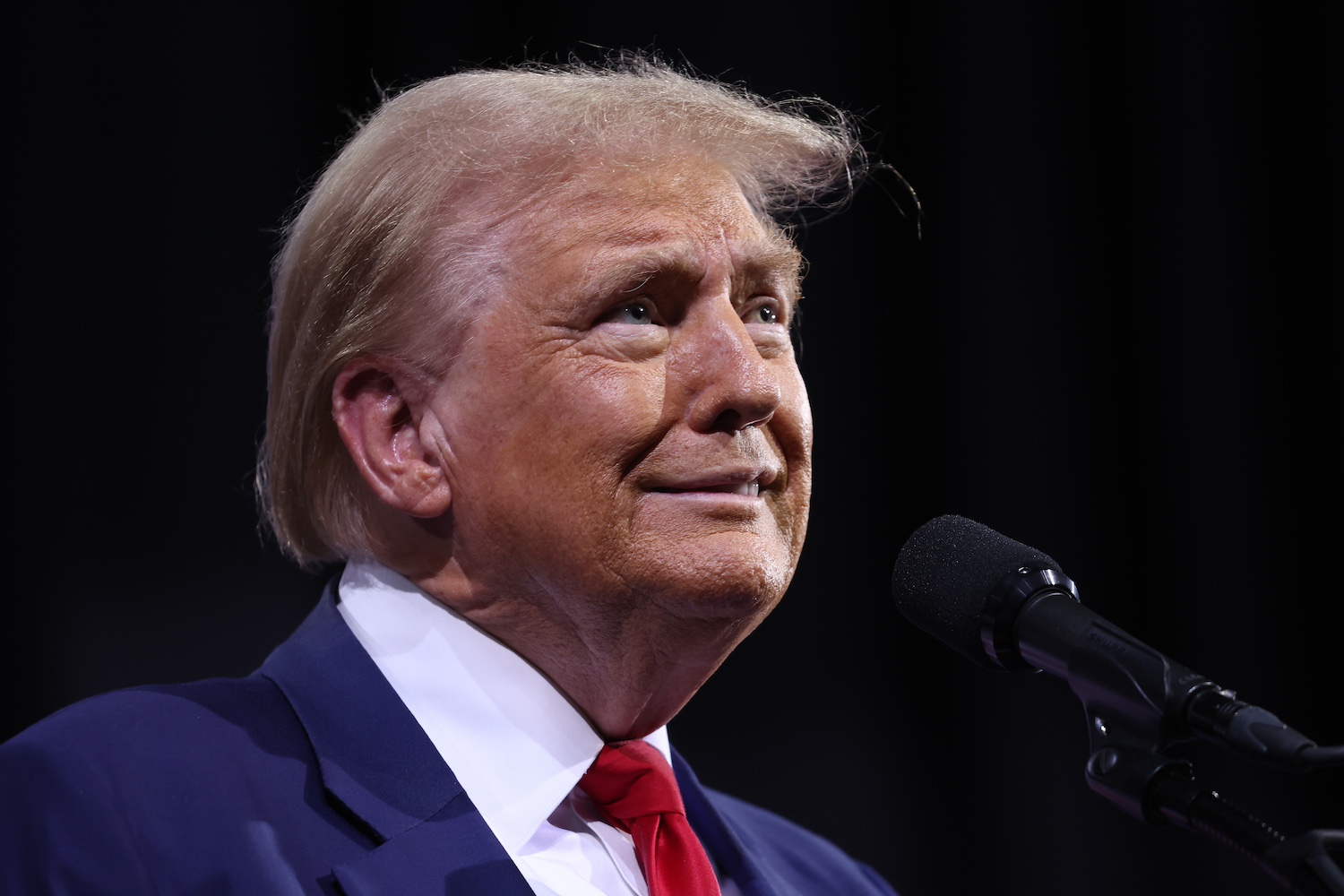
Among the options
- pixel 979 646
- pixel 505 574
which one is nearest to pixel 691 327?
pixel 505 574

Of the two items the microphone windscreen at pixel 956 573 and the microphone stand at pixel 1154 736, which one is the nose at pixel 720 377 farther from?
the microphone stand at pixel 1154 736

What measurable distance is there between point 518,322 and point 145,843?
2.32 ft

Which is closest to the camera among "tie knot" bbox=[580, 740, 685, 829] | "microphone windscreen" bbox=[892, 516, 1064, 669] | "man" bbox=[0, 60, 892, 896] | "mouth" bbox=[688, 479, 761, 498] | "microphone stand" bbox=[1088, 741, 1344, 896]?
"microphone stand" bbox=[1088, 741, 1344, 896]

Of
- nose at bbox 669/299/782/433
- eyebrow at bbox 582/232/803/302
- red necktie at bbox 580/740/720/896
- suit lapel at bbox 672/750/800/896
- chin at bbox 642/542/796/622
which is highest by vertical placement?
eyebrow at bbox 582/232/803/302

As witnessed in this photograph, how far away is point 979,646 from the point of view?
1.14 metres

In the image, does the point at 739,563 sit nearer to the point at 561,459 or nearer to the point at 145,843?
the point at 561,459

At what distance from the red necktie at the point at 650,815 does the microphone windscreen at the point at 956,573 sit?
0.51 metres

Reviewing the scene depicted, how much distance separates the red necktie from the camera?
62.8 inches

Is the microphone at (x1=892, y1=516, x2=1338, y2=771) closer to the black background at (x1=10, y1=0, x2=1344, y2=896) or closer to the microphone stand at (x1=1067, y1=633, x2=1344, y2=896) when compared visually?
the microphone stand at (x1=1067, y1=633, x2=1344, y2=896)

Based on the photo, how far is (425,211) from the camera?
5.34 ft

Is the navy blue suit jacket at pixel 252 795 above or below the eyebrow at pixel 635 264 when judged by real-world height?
below

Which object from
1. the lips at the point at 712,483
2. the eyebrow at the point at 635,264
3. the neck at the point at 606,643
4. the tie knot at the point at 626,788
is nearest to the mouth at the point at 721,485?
the lips at the point at 712,483

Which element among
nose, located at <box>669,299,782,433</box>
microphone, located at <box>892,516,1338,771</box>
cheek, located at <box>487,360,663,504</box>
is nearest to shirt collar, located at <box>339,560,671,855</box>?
cheek, located at <box>487,360,663,504</box>

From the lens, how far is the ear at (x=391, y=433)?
159 cm
